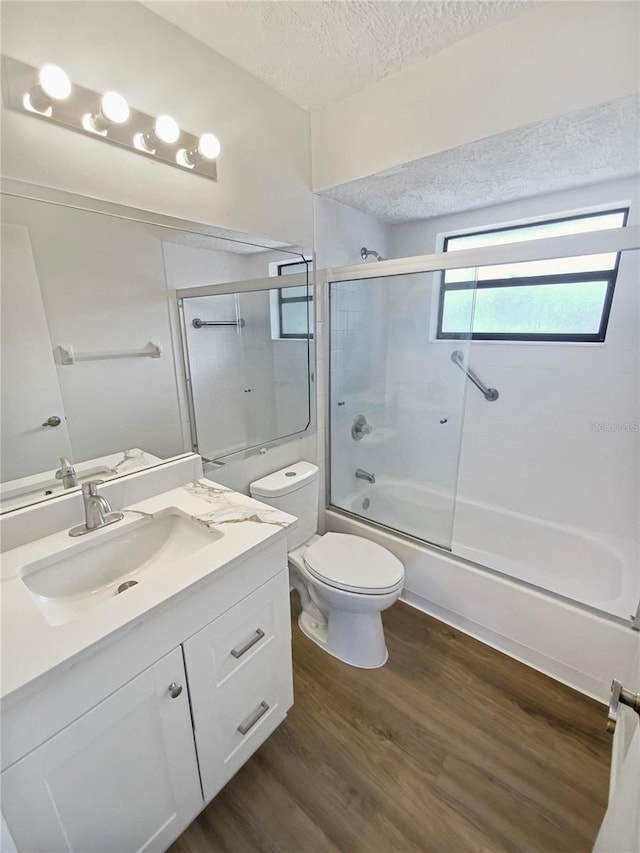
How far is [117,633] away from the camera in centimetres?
74

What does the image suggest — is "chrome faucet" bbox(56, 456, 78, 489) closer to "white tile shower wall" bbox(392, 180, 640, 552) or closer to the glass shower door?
the glass shower door

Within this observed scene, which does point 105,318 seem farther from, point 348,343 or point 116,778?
point 348,343

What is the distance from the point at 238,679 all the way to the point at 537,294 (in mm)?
2280

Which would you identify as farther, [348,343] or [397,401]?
[397,401]

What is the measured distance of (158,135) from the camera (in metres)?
1.13

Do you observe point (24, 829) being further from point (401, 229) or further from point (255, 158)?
point (401, 229)

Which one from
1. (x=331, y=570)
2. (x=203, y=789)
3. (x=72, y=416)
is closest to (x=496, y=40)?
(x=72, y=416)

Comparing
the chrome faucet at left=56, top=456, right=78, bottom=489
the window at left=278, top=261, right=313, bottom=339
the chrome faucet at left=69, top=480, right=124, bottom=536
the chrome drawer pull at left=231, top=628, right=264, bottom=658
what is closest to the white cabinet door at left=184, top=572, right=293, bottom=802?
the chrome drawer pull at left=231, top=628, right=264, bottom=658

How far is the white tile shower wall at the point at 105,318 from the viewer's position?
104 cm

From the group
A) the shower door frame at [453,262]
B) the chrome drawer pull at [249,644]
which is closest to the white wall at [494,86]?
the shower door frame at [453,262]

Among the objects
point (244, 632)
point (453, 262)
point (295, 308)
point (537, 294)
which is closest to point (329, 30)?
point (453, 262)

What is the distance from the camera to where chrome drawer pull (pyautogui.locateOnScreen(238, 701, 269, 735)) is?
1.12 meters

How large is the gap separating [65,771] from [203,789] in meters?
0.48

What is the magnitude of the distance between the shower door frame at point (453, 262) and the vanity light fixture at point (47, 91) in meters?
1.18
